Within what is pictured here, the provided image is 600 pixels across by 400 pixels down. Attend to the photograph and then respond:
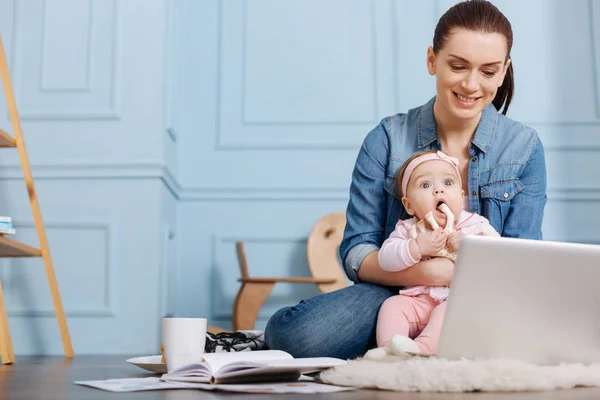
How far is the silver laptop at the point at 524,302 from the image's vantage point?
1.01 meters

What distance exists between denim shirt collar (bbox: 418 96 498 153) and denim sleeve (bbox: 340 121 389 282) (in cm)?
9

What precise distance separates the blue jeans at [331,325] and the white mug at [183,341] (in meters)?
0.24

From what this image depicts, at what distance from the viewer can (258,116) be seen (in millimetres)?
3158

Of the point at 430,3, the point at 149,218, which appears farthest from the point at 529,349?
the point at 430,3

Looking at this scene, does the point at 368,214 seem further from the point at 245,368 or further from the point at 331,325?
the point at 245,368

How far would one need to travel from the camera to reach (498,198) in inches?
62.7

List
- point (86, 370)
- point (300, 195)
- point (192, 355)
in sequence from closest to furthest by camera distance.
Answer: point (192, 355), point (86, 370), point (300, 195)

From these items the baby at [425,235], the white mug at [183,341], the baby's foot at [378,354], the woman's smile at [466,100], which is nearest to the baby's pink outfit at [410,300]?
the baby at [425,235]

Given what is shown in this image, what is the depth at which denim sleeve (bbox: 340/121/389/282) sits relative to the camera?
1.63 meters

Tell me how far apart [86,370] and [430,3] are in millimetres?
2212

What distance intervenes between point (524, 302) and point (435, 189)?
47cm

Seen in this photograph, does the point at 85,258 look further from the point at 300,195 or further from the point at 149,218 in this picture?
the point at 300,195

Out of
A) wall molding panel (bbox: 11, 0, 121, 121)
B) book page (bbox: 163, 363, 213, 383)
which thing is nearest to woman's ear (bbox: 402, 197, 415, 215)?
book page (bbox: 163, 363, 213, 383)

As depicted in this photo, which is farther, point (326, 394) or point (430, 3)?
point (430, 3)
